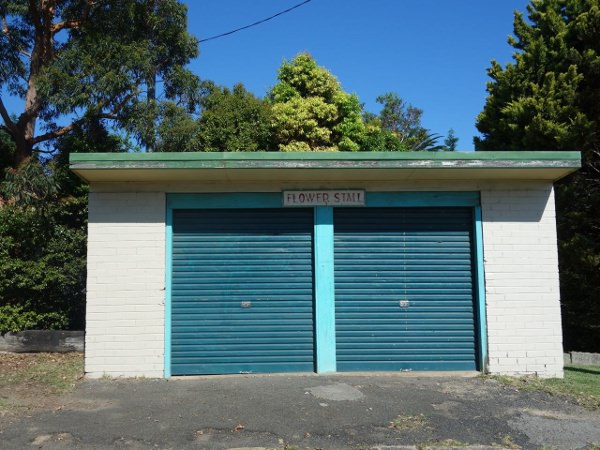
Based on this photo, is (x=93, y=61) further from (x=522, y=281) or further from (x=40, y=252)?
(x=522, y=281)

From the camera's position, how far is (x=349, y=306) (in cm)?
858

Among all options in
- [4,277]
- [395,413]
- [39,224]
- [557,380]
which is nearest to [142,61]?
[39,224]

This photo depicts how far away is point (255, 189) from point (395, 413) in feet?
13.0

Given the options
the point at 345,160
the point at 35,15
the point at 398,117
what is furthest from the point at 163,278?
the point at 398,117

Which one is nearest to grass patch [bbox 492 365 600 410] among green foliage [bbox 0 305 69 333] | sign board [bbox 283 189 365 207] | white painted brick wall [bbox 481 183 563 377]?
white painted brick wall [bbox 481 183 563 377]

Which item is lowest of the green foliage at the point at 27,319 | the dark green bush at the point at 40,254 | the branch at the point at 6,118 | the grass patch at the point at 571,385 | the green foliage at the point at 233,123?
the grass patch at the point at 571,385

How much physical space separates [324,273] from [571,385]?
387cm

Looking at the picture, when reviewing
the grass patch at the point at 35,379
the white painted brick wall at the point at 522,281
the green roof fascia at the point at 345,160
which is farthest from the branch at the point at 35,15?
the white painted brick wall at the point at 522,281

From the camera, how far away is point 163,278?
8320 mm

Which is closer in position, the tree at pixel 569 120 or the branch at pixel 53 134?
the tree at pixel 569 120

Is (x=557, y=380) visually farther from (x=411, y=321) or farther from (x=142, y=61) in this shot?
(x=142, y=61)

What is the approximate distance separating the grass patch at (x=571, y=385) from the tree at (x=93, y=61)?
9.33m

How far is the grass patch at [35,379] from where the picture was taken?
6781 millimetres

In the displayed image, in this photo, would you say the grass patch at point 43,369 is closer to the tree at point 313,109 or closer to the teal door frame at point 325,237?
the teal door frame at point 325,237
